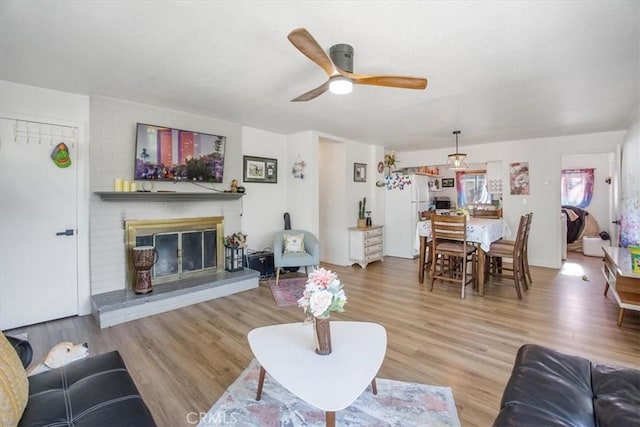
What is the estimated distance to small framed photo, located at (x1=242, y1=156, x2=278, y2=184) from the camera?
474 cm

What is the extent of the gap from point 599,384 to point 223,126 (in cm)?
447

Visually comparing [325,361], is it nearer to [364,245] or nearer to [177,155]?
[177,155]

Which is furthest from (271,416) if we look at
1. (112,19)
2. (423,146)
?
(423,146)

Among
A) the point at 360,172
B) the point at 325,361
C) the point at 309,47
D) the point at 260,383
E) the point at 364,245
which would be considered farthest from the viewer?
the point at 360,172

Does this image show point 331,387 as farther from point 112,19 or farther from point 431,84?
point 431,84

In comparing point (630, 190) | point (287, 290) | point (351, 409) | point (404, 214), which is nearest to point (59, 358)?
point (351, 409)

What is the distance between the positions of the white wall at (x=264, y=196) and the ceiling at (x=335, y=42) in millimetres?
956

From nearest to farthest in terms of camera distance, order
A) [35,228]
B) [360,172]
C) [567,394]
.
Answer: [567,394] → [35,228] → [360,172]

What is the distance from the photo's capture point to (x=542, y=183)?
5.43 m

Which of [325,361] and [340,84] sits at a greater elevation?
[340,84]

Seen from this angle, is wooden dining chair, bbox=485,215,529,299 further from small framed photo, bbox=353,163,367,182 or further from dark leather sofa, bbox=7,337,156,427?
dark leather sofa, bbox=7,337,156,427

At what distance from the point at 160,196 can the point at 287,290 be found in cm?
200

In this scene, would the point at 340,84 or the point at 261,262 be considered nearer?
the point at 340,84

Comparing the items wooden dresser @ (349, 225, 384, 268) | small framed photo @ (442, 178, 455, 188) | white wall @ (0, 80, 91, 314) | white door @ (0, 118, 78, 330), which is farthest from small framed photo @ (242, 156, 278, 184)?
small framed photo @ (442, 178, 455, 188)
